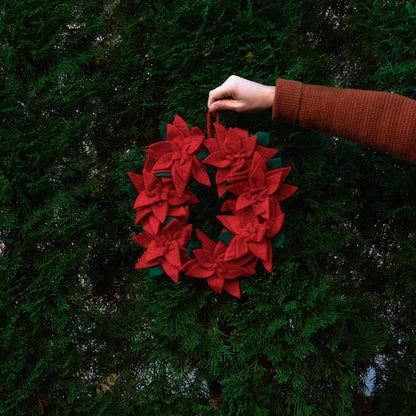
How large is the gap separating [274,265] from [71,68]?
126cm

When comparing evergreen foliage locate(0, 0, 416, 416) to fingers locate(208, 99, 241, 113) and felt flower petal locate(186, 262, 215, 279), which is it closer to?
felt flower petal locate(186, 262, 215, 279)

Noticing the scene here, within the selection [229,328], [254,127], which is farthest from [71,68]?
[229,328]

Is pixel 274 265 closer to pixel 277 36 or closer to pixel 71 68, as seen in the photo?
pixel 277 36

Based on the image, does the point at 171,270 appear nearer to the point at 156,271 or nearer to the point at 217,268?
the point at 156,271

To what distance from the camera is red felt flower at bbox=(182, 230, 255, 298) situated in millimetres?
1733

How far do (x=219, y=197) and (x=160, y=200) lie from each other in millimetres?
232

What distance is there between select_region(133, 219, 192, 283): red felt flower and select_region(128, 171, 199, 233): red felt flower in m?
0.04

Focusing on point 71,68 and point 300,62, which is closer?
point 300,62

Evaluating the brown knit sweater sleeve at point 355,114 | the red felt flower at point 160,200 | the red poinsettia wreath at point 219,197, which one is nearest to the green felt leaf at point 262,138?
the red poinsettia wreath at point 219,197

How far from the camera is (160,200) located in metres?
1.77

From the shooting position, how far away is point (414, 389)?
6.41 ft

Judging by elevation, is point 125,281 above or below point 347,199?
below

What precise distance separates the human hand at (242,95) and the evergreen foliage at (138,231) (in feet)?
0.61

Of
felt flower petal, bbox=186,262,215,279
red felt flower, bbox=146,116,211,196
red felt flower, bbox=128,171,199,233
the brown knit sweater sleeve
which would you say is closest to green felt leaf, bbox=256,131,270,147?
the brown knit sweater sleeve
